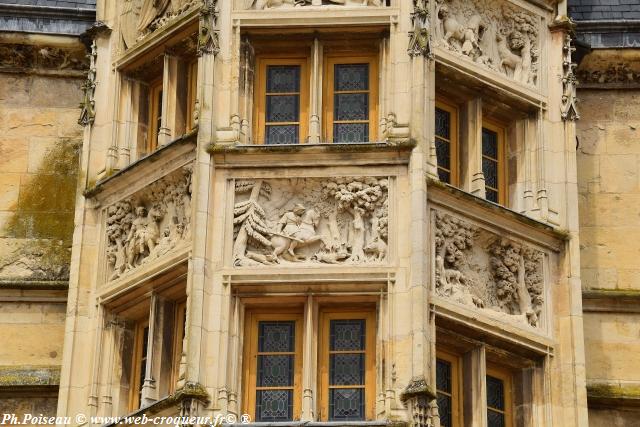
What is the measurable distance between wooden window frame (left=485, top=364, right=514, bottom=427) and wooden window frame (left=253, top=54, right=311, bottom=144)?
358cm

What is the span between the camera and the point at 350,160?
87.3 ft

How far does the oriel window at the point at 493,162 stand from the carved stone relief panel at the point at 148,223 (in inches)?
150

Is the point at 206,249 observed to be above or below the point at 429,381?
above

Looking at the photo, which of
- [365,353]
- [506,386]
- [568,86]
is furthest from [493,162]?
[365,353]

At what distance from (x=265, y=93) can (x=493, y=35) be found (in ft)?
10.4

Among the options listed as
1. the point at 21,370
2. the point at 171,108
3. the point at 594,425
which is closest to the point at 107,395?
the point at 21,370

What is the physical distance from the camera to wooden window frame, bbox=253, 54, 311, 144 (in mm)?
27219

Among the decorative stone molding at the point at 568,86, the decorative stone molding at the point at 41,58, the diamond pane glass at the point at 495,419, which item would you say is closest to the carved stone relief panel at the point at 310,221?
the diamond pane glass at the point at 495,419

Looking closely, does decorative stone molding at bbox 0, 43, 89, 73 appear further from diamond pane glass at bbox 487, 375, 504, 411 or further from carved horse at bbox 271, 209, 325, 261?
diamond pane glass at bbox 487, 375, 504, 411

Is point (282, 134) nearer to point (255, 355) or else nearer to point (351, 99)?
point (351, 99)

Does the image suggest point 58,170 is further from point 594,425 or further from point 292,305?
point 594,425

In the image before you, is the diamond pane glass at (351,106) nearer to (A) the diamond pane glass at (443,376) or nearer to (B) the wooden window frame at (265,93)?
(B) the wooden window frame at (265,93)

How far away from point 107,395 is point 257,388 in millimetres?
2070

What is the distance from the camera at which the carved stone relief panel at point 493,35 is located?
2797 centimetres
